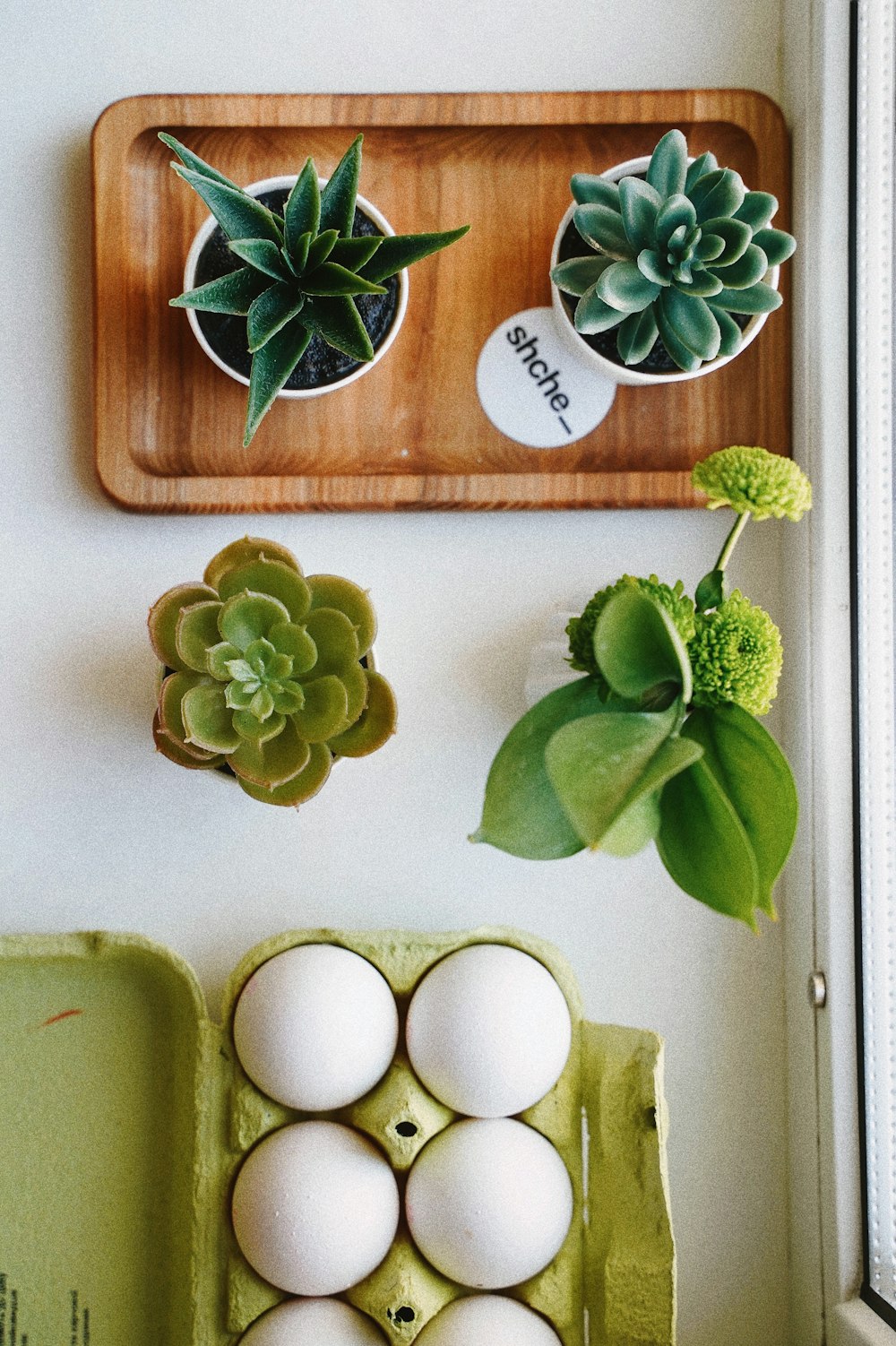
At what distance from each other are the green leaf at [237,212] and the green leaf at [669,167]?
276mm

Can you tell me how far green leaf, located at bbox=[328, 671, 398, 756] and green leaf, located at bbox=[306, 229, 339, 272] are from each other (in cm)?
30

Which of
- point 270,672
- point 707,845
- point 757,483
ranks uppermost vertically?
point 757,483

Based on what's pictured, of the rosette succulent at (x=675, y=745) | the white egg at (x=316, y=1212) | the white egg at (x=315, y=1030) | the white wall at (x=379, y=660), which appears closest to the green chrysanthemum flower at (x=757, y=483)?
the rosette succulent at (x=675, y=745)

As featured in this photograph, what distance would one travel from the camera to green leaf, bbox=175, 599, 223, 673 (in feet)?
2.26

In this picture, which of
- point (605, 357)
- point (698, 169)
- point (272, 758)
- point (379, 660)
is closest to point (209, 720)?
point (272, 758)

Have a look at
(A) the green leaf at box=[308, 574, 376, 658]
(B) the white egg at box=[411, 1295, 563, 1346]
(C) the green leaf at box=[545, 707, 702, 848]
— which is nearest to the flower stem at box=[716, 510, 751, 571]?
(C) the green leaf at box=[545, 707, 702, 848]

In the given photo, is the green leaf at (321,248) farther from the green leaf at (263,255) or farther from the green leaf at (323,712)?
the green leaf at (323,712)

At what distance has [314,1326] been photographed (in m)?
0.72

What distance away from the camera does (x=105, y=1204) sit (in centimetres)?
82

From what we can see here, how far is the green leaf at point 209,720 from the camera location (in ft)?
2.24

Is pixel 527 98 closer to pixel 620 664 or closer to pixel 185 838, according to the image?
pixel 620 664

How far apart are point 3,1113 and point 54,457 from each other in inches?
22.2

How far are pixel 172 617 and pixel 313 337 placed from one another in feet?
0.86

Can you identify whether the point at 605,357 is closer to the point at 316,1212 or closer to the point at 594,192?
the point at 594,192
